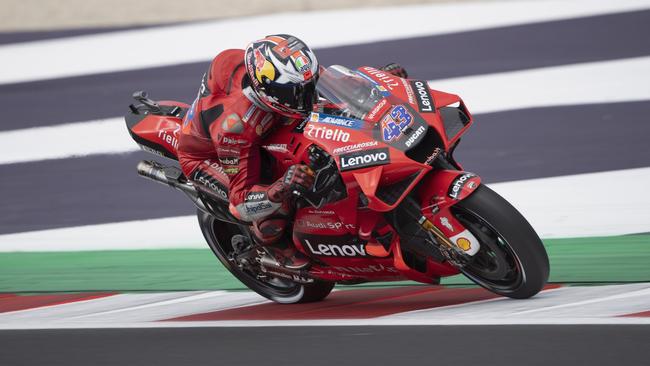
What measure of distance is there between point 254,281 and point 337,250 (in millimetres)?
986

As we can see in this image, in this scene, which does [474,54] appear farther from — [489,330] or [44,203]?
[489,330]

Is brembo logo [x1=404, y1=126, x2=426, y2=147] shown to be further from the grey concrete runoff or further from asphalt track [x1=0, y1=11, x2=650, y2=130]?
the grey concrete runoff

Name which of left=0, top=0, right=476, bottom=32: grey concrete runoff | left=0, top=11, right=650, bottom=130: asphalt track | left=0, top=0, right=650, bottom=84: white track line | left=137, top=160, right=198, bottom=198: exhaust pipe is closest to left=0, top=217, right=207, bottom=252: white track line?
left=137, top=160, right=198, bottom=198: exhaust pipe

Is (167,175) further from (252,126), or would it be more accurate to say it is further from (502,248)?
(502,248)

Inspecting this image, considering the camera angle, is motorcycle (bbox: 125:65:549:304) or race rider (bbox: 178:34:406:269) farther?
race rider (bbox: 178:34:406:269)

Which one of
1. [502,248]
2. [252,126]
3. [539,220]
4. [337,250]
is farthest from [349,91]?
[539,220]

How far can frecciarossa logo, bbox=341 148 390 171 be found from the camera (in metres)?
5.25

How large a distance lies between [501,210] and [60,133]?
245 inches

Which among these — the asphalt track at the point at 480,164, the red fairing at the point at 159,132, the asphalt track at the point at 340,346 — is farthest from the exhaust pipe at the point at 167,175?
the asphalt track at the point at 480,164

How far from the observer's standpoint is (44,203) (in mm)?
9125

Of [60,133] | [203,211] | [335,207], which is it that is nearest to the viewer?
[335,207]

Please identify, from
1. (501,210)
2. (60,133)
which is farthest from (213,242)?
(60,133)

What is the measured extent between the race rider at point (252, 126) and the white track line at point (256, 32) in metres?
5.21

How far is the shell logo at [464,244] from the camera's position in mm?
5336
